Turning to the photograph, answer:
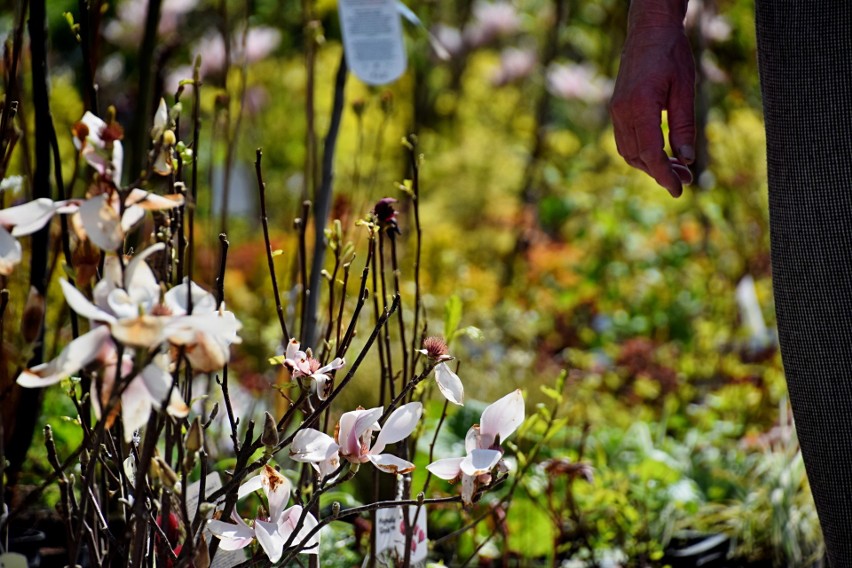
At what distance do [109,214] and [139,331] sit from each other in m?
0.10

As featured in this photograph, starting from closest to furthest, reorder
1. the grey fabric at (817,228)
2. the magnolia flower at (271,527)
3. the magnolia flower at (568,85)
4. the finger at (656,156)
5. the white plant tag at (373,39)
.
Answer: the magnolia flower at (271,527) < the grey fabric at (817,228) < the finger at (656,156) < the white plant tag at (373,39) < the magnolia flower at (568,85)

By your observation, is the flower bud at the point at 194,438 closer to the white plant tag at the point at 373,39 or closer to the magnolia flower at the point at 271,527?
the magnolia flower at the point at 271,527

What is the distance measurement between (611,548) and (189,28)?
326 cm

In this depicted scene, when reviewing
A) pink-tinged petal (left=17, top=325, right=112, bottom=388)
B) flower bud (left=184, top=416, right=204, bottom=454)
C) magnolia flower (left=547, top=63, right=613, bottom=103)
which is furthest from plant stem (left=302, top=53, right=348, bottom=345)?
magnolia flower (left=547, top=63, right=613, bottom=103)

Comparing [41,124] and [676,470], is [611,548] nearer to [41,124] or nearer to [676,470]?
[676,470]

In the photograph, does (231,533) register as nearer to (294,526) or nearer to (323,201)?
(294,526)

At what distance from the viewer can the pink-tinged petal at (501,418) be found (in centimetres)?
95

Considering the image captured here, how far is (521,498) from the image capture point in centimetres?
197

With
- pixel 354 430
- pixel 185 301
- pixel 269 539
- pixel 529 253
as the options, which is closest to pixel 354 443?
pixel 354 430

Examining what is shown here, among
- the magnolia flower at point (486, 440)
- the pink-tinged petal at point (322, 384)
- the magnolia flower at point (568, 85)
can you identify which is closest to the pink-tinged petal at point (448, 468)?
the magnolia flower at point (486, 440)

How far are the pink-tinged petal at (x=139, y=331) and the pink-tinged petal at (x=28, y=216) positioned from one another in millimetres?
129

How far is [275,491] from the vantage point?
3.10 feet

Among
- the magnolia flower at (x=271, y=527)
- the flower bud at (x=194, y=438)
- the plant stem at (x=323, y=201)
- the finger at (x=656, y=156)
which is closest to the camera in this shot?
the flower bud at (x=194, y=438)

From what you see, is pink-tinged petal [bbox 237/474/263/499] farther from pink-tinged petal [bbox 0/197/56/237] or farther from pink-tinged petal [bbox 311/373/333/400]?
pink-tinged petal [bbox 0/197/56/237]
